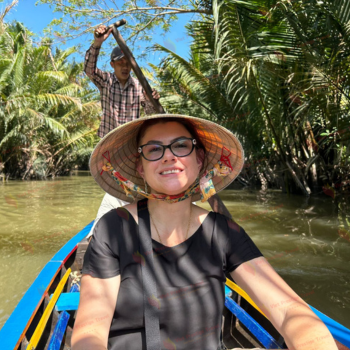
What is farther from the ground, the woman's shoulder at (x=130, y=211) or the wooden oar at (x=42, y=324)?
the woman's shoulder at (x=130, y=211)

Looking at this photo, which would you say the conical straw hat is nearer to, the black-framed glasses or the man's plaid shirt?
the black-framed glasses

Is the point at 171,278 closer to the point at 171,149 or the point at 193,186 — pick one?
the point at 193,186

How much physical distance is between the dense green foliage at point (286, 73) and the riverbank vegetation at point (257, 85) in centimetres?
2

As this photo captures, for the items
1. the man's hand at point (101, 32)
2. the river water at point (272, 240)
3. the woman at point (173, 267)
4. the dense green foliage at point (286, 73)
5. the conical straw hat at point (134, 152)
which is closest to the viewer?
the woman at point (173, 267)

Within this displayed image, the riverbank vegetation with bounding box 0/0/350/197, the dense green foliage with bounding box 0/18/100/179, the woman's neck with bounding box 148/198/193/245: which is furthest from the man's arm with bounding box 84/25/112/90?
A: the dense green foliage with bounding box 0/18/100/179

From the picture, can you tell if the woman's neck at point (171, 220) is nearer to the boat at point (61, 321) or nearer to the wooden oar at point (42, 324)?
the boat at point (61, 321)

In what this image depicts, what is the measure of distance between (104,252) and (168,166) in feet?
1.42

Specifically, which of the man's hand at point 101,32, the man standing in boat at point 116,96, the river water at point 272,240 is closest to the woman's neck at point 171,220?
the man standing in boat at point 116,96

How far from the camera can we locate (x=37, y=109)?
15.2 meters

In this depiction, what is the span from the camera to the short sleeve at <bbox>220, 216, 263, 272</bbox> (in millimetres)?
1372

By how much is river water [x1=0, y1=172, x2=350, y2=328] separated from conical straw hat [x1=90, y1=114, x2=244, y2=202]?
2.03 metres

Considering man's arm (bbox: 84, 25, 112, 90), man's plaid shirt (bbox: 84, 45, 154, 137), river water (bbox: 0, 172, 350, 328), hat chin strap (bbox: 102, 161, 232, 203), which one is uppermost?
man's arm (bbox: 84, 25, 112, 90)

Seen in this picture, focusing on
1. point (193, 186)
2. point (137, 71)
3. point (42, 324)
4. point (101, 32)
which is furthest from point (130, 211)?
point (101, 32)

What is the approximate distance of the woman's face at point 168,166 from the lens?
1.36 m
